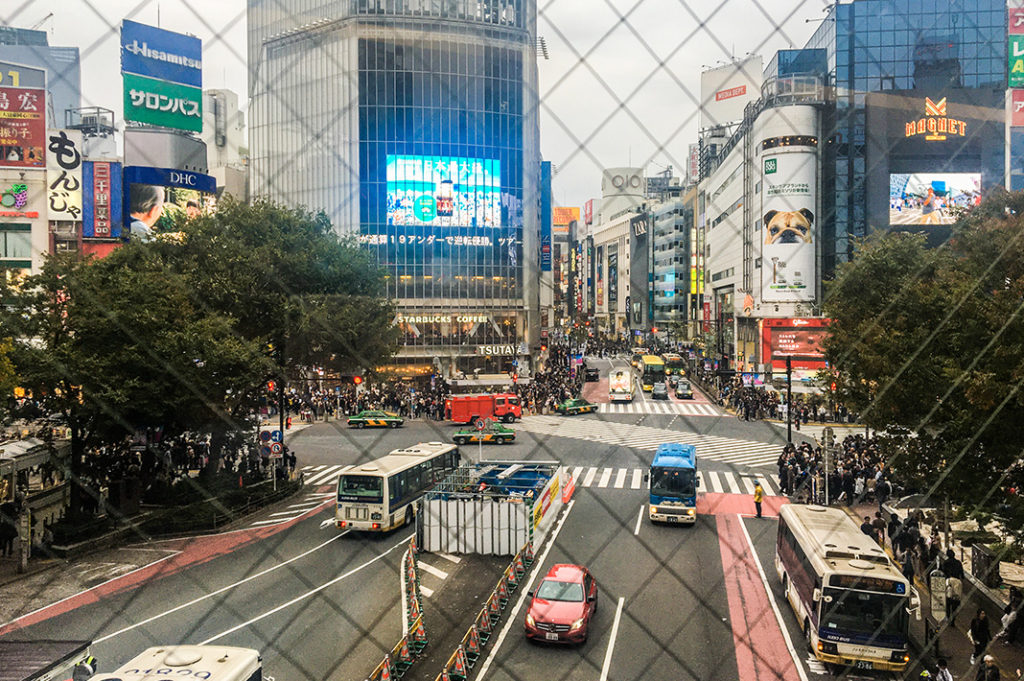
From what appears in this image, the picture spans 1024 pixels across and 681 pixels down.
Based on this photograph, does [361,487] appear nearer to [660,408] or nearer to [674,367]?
[660,408]

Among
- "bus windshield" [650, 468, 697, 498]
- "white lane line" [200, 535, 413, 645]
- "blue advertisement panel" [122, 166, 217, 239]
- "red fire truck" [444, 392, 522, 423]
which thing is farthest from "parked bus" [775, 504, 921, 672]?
"blue advertisement panel" [122, 166, 217, 239]

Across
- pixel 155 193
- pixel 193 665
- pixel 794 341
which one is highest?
pixel 155 193

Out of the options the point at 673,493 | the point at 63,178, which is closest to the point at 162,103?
the point at 63,178

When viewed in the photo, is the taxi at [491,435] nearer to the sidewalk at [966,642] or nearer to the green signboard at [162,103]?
the sidewalk at [966,642]

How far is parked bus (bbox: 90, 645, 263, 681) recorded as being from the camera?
293 cm

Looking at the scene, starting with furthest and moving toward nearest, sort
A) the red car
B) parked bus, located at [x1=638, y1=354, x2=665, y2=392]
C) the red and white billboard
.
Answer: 1. parked bus, located at [x1=638, y1=354, x2=665, y2=392]
2. the red and white billboard
3. the red car

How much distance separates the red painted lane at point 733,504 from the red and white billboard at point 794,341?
958 cm

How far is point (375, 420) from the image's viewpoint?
15.0 metres

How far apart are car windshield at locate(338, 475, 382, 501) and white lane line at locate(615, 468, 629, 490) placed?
3.55 m

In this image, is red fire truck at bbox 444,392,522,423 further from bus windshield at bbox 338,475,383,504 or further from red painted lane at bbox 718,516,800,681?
red painted lane at bbox 718,516,800,681

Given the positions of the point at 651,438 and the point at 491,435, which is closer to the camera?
the point at 491,435

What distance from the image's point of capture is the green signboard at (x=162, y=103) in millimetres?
17500

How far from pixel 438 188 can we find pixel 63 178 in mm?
10245

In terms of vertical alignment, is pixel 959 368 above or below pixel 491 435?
above
